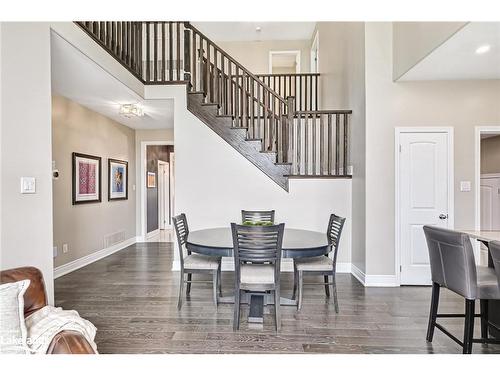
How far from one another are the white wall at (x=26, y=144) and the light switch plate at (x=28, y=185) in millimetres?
31

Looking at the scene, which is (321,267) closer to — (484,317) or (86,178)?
(484,317)

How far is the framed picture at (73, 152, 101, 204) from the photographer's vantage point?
4500 mm

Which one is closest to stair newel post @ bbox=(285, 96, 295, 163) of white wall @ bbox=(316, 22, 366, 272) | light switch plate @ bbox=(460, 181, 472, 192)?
white wall @ bbox=(316, 22, 366, 272)

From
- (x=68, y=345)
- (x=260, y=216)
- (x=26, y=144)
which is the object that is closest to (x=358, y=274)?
(x=260, y=216)

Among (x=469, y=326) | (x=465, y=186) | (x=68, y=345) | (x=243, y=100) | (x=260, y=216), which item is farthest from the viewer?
(x=243, y=100)

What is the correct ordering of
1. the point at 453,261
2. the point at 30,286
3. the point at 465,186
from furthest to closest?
the point at 465,186 → the point at 453,261 → the point at 30,286

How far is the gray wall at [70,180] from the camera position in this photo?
13.6 feet

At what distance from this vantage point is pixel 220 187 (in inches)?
176

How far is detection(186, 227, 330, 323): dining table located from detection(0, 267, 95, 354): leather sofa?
135cm

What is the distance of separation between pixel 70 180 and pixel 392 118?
15.1ft

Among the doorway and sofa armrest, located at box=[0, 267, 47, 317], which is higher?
the doorway

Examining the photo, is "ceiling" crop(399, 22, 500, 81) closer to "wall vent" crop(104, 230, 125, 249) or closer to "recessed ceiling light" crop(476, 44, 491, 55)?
"recessed ceiling light" crop(476, 44, 491, 55)
